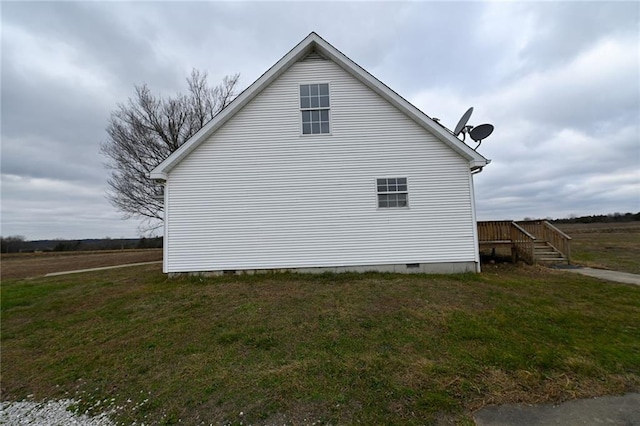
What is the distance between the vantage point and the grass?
3199 millimetres

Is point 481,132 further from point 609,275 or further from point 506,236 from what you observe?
point 609,275

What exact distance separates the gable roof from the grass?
4.34m

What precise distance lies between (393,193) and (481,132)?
4.26 meters

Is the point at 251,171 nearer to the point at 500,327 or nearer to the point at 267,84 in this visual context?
the point at 267,84

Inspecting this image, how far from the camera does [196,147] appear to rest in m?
9.91

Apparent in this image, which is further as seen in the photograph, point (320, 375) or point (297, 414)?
point (320, 375)

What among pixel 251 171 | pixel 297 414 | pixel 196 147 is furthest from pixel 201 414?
pixel 196 147

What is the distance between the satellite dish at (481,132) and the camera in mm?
10469

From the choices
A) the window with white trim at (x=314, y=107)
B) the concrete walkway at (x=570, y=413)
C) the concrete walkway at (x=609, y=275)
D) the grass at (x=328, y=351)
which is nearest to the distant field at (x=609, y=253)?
the concrete walkway at (x=609, y=275)

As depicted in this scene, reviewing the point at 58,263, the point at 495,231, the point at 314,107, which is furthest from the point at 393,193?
the point at 58,263

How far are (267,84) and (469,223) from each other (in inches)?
328

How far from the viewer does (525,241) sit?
452 inches

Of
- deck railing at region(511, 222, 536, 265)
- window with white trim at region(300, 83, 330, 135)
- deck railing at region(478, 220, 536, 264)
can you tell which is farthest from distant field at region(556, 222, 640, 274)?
window with white trim at region(300, 83, 330, 135)

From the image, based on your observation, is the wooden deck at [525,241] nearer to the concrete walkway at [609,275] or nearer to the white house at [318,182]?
the concrete walkway at [609,275]
